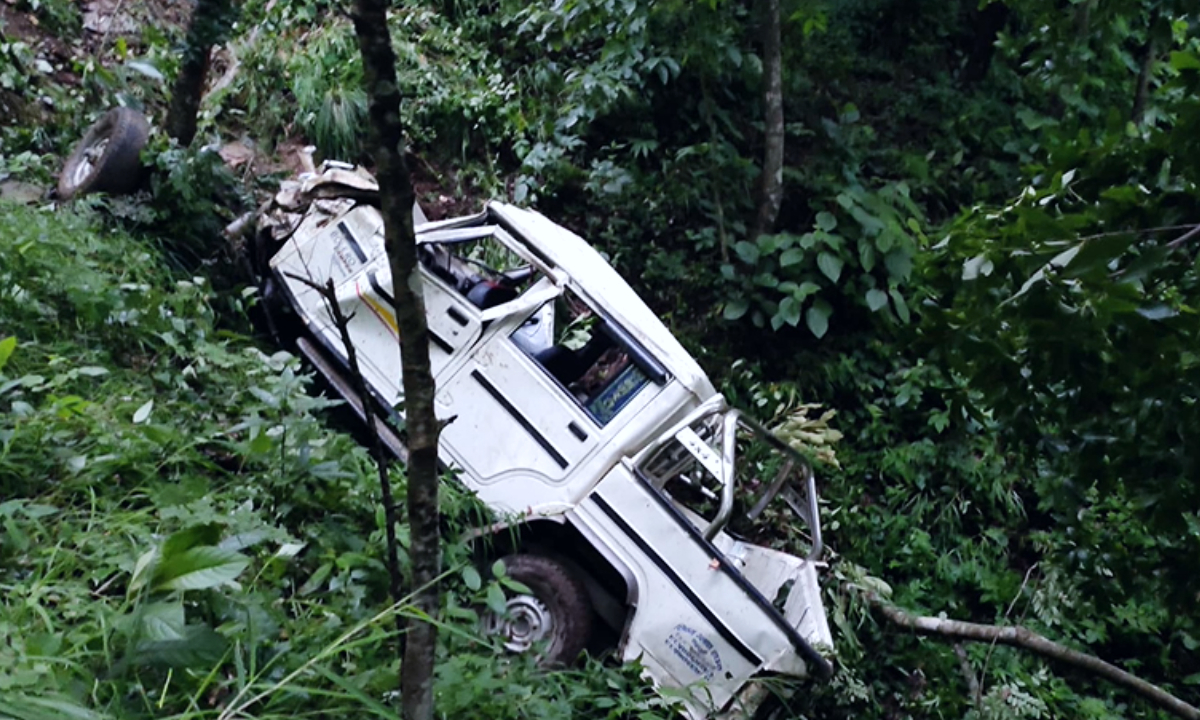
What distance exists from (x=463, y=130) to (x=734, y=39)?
2.58m

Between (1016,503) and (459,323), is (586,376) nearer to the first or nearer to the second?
(459,323)

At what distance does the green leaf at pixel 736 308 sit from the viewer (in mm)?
7914

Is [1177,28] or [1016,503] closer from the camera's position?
[1177,28]

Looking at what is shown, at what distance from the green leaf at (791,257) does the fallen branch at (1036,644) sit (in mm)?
2837

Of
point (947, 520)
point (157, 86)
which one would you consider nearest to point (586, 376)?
point (947, 520)

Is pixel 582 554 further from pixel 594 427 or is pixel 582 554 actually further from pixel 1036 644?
pixel 1036 644

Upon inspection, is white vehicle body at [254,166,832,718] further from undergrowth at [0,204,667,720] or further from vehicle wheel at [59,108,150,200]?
vehicle wheel at [59,108,150,200]

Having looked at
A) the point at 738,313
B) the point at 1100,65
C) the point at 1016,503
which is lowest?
the point at 1016,503

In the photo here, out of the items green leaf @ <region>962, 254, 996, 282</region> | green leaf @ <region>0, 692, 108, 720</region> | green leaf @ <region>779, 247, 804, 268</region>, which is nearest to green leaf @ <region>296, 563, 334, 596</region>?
green leaf @ <region>0, 692, 108, 720</region>

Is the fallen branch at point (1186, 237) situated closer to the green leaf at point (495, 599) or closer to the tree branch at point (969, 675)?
the green leaf at point (495, 599)

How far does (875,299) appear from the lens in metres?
7.77

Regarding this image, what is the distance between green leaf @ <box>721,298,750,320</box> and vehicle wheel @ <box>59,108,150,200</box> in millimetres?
4411

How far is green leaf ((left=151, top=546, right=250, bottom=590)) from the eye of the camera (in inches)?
94.7

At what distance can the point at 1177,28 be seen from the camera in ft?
11.0
